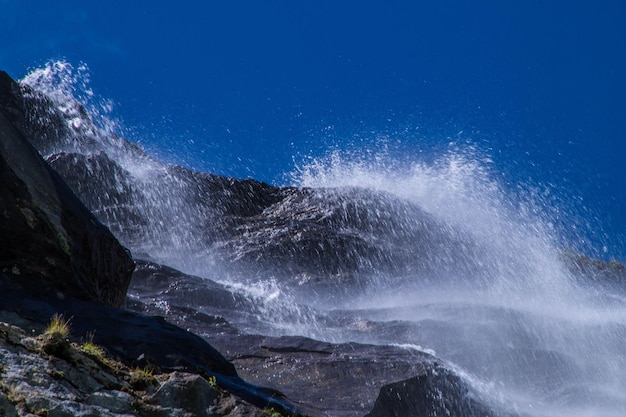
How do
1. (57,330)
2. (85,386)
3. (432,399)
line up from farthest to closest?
(432,399), (57,330), (85,386)

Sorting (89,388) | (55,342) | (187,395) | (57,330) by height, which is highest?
(57,330)

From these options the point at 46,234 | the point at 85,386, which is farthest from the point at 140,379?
the point at 46,234

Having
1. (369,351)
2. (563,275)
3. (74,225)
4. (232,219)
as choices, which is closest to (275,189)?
(232,219)

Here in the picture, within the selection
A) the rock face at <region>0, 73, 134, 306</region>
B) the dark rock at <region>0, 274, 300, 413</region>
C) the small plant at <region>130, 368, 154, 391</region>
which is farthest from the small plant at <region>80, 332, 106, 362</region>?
the rock face at <region>0, 73, 134, 306</region>

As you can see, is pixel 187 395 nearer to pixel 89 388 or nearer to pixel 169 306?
pixel 89 388

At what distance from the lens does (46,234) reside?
898 centimetres

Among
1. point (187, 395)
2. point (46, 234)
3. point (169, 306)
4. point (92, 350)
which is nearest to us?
point (187, 395)

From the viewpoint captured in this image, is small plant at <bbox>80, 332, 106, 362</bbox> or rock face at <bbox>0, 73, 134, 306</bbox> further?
rock face at <bbox>0, 73, 134, 306</bbox>

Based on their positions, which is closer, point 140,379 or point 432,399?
point 140,379

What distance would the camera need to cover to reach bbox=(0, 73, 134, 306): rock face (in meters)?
8.48

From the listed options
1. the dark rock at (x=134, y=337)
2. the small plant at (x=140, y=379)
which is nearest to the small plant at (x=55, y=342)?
the small plant at (x=140, y=379)

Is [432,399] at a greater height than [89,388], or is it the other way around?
[432,399]

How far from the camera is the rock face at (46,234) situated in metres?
8.48

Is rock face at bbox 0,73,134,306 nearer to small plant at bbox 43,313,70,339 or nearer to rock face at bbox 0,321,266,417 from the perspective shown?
small plant at bbox 43,313,70,339
